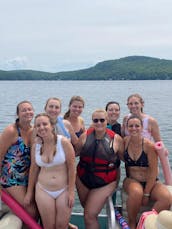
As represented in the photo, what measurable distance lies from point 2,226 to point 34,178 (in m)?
0.65

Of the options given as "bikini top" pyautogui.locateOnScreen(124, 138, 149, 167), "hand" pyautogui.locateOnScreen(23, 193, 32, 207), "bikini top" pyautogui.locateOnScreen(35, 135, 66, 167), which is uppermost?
"bikini top" pyautogui.locateOnScreen(35, 135, 66, 167)

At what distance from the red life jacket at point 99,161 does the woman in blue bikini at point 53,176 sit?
18.9 inches

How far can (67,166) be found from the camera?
4.31 m

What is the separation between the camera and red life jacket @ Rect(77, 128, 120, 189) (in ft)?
15.3

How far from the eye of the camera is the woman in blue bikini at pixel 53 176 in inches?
167

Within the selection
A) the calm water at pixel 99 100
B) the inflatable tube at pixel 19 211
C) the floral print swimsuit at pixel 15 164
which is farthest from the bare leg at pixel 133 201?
the calm water at pixel 99 100

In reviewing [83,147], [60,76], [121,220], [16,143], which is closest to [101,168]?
[83,147]

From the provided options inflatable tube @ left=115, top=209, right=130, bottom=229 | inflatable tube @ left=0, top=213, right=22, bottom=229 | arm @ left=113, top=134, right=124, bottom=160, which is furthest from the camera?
arm @ left=113, top=134, right=124, bottom=160

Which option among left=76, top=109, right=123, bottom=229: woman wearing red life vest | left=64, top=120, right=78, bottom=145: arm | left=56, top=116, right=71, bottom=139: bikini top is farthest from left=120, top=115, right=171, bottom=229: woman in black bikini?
left=56, top=116, right=71, bottom=139: bikini top

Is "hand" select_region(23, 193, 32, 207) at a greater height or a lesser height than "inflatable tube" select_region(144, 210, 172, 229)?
lesser

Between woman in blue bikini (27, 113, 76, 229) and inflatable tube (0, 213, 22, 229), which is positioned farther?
woman in blue bikini (27, 113, 76, 229)

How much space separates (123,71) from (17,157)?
137 metres

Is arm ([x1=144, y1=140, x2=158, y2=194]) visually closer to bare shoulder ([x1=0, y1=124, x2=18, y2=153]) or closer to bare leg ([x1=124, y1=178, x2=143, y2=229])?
bare leg ([x1=124, y1=178, x2=143, y2=229])

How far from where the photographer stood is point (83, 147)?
4.75 meters
